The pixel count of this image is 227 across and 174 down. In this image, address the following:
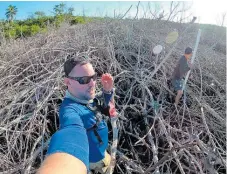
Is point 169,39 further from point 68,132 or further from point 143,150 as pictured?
point 68,132

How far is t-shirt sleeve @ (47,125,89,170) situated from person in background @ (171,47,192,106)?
88.5 inches

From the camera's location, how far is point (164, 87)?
3.68 metres

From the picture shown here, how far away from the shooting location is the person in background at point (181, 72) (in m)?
3.39

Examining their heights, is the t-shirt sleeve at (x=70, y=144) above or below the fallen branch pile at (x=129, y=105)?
above

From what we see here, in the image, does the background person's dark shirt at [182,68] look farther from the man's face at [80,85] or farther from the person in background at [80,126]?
the man's face at [80,85]

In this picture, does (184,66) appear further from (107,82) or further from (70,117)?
(70,117)

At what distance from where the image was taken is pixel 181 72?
11.2 feet

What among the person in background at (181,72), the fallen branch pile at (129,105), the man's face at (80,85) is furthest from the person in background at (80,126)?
the person in background at (181,72)

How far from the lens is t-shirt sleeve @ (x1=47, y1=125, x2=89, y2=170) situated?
112 centimetres

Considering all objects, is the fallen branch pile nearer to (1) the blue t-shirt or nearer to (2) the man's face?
(1) the blue t-shirt

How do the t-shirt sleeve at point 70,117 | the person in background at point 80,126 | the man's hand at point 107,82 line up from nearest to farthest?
the person in background at point 80,126 → the t-shirt sleeve at point 70,117 → the man's hand at point 107,82

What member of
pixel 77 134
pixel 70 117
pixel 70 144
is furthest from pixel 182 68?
pixel 70 144

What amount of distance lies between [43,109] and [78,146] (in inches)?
86.2

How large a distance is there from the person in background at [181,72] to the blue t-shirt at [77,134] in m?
1.44
